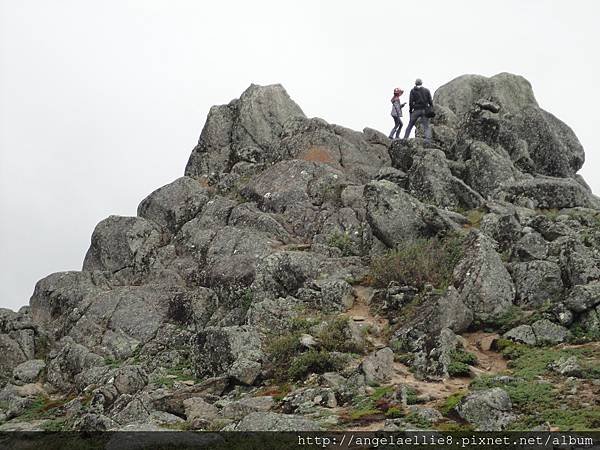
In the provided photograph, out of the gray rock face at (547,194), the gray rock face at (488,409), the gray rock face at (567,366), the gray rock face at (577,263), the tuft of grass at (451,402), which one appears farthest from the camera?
the gray rock face at (547,194)

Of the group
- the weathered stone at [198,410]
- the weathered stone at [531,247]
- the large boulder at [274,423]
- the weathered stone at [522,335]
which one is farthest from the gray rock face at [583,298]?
the weathered stone at [198,410]

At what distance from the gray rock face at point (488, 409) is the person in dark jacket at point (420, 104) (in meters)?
27.2

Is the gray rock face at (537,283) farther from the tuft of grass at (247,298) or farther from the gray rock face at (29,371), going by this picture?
the gray rock face at (29,371)

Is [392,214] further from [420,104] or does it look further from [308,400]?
[308,400]

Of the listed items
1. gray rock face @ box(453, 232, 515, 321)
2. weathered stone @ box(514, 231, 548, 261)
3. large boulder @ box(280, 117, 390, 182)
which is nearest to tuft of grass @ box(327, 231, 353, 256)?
large boulder @ box(280, 117, 390, 182)

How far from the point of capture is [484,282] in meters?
28.4

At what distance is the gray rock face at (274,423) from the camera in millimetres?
19531

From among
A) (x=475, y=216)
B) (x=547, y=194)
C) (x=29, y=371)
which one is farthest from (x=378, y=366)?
(x=547, y=194)

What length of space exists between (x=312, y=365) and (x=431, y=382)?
4.80m

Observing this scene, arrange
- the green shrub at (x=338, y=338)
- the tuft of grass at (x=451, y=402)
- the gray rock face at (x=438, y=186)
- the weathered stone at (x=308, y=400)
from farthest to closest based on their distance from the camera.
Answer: the gray rock face at (x=438, y=186) < the green shrub at (x=338, y=338) < the weathered stone at (x=308, y=400) < the tuft of grass at (x=451, y=402)

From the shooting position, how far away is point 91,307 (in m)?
36.0

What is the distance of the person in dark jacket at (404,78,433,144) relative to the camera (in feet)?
145

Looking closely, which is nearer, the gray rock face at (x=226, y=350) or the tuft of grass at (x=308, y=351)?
the tuft of grass at (x=308, y=351)

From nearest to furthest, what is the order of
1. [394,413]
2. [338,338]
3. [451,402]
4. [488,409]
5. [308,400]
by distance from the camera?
[488,409] < [394,413] < [451,402] < [308,400] < [338,338]
